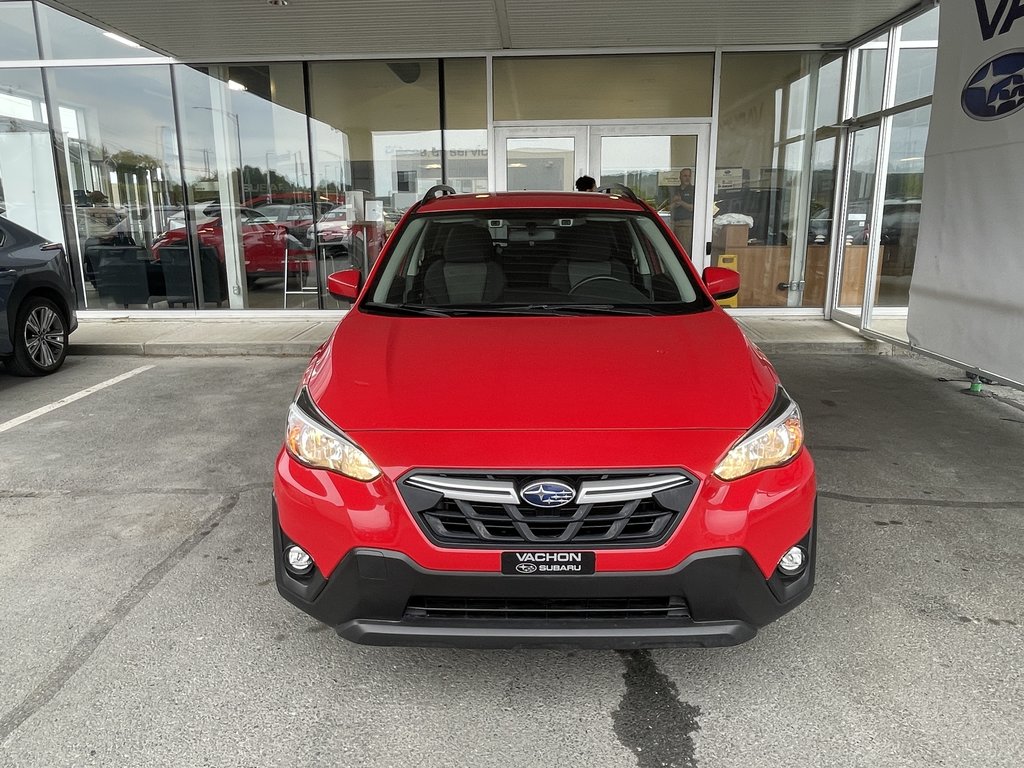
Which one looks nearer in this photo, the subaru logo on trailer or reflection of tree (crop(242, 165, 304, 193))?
the subaru logo on trailer

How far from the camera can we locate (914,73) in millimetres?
8492

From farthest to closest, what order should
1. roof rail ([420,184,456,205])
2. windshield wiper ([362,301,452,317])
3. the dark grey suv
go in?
the dark grey suv < roof rail ([420,184,456,205]) < windshield wiper ([362,301,452,317])

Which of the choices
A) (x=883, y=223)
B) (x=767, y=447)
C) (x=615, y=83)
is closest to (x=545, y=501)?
(x=767, y=447)

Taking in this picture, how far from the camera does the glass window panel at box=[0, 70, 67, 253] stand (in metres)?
10.7

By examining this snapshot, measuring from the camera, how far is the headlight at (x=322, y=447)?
7.45 ft

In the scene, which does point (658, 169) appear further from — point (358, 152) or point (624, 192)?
point (624, 192)

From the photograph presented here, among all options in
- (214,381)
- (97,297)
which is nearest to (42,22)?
(97,297)

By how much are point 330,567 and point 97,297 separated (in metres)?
10.8

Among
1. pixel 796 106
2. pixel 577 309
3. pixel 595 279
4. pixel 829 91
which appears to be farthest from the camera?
pixel 796 106

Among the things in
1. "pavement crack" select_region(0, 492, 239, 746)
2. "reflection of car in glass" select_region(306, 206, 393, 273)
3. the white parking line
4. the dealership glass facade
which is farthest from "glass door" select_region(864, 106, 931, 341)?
the white parking line

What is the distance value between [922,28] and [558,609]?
9358 mm

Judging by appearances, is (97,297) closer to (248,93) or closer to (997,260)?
(248,93)

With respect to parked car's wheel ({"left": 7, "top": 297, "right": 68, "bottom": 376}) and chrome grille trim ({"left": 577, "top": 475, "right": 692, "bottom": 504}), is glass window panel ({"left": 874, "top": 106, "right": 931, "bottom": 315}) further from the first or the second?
parked car's wheel ({"left": 7, "top": 297, "right": 68, "bottom": 376})

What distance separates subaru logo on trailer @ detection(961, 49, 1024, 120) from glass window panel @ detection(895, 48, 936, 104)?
8.66 ft
